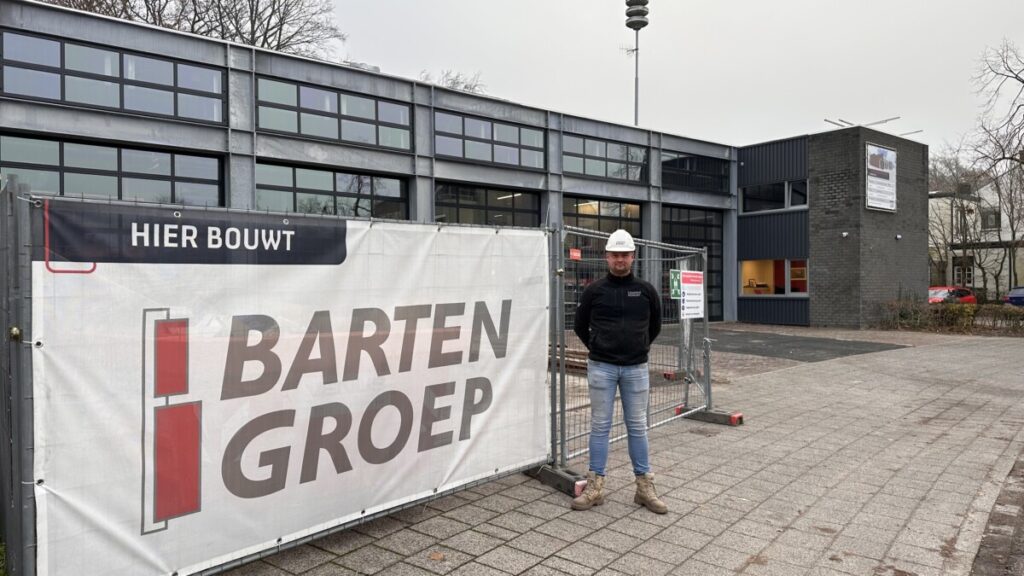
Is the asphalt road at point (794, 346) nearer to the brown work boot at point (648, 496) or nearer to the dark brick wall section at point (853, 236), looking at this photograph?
the dark brick wall section at point (853, 236)

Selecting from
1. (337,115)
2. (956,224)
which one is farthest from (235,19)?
(956,224)

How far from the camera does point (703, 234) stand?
85.7ft

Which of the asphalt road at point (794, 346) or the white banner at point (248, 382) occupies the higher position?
the white banner at point (248, 382)

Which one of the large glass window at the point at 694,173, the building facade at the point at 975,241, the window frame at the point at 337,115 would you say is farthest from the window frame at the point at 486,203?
the building facade at the point at 975,241

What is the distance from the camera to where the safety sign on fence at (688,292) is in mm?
7121

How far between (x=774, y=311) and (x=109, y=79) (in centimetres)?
2210

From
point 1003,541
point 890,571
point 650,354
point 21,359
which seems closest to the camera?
point 21,359

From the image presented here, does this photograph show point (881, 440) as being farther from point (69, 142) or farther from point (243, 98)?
point (69, 142)

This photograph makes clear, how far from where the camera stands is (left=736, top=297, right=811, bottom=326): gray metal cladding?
23.8 m

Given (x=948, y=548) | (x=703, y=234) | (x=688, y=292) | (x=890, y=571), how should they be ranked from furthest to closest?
1. (x=703, y=234)
2. (x=688, y=292)
3. (x=948, y=548)
4. (x=890, y=571)

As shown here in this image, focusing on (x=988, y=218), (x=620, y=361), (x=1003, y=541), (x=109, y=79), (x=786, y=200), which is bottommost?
(x=1003, y=541)

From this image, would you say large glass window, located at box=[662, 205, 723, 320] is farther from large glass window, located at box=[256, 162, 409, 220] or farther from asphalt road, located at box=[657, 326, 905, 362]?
large glass window, located at box=[256, 162, 409, 220]

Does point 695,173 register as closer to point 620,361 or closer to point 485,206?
point 485,206

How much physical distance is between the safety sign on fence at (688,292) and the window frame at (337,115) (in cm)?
1138
